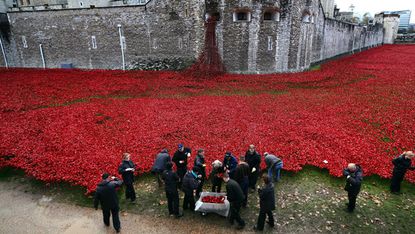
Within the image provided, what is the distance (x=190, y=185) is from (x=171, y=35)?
2711cm

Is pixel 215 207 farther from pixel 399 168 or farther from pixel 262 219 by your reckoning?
pixel 399 168

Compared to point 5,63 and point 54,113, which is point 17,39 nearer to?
point 5,63

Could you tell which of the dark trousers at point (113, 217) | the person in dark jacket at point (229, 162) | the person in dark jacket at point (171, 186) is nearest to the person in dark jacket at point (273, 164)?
the person in dark jacket at point (229, 162)

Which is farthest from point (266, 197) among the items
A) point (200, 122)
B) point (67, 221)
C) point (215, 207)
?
point (200, 122)

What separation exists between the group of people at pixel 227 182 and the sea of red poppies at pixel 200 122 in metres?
1.67

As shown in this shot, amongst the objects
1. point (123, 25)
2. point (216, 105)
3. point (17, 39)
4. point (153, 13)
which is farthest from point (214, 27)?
point (17, 39)

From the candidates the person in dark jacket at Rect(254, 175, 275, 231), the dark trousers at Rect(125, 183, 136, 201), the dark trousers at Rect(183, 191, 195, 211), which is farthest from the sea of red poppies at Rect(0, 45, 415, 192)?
the person in dark jacket at Rect(254, 175, 275, 231)

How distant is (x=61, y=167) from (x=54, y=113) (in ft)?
26.7

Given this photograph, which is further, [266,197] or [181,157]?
[181,157]

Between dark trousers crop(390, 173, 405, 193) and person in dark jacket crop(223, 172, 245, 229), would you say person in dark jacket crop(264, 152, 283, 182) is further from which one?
dark trousers crop(390, 173, 405, 193)

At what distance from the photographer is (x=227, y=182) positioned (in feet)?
25.2

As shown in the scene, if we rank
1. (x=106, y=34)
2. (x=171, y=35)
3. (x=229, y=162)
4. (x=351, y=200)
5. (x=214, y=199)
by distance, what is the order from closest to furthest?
1. (x=214, y=199)
2. (x=351, y=200)
3. (x=229, y=162)
4. (x=171, y=35)
5. (x=106, y=34)

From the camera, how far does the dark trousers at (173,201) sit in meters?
8.20

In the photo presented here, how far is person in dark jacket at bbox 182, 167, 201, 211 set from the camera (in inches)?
317
